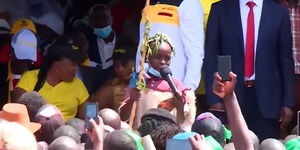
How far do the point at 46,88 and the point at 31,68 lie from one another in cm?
90

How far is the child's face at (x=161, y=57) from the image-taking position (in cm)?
688

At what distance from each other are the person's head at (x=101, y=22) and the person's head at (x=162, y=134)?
127 inches

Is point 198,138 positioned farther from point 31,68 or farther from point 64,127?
point 31,68

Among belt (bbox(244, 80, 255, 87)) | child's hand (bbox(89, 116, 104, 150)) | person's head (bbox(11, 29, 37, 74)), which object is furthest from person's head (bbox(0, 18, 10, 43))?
child's hand (bbox(89, 116, 104, 150))

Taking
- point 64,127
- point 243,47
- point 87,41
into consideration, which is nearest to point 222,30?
point 243,47

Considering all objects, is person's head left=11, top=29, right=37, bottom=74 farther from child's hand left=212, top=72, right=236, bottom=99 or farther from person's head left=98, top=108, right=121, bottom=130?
child's hand left=212, top=72, right=236, bottom=99

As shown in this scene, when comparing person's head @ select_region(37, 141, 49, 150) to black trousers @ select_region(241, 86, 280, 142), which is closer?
person's head @ select_region(37, 141, 49, 150)

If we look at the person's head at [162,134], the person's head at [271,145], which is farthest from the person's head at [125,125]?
the person's head at [271,145]

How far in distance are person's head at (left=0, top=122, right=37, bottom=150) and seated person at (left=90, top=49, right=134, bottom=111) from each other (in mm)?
3495

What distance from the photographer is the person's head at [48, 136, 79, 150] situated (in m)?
5.46

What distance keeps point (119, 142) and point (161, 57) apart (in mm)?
1831

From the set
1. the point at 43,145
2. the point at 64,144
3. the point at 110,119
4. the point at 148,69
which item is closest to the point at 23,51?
the point at 148,69

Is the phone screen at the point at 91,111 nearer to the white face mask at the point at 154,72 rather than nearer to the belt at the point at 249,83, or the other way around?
the white face mask at the point at 154,72

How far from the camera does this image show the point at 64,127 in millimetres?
5945
